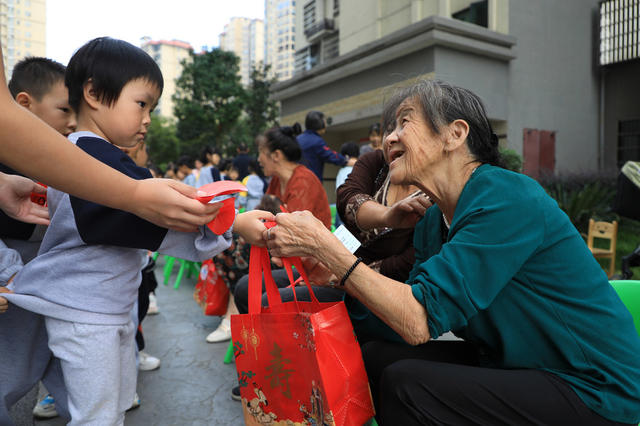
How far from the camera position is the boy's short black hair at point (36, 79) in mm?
1692

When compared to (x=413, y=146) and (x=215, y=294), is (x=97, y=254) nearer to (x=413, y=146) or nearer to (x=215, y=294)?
(x=413, y=146)

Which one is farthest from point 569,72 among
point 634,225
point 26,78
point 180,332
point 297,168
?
point 26,78

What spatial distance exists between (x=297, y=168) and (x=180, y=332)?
5.59ft

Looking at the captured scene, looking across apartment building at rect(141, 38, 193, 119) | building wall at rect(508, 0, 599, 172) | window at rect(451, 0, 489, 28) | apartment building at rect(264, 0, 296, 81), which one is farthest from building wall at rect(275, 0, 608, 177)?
apartment building at rect(141, 38, 193, 119)

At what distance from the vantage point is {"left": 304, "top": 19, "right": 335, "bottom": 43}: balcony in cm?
1421

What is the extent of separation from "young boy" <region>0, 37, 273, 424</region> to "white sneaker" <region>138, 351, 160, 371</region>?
157 cm

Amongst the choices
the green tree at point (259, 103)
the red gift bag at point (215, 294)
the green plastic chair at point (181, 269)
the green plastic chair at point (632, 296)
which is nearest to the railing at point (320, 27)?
the green tree at point (259, 103)

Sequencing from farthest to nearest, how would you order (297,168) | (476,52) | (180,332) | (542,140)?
(542,140) < (476,52) < (180,332) < (297,168)

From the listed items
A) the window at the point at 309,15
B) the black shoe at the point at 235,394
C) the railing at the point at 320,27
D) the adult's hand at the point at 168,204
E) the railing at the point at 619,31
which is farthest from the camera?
the window at the point at 309,15

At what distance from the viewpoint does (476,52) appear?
8.46 m

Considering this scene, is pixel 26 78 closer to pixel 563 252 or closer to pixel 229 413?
pixel 229 413

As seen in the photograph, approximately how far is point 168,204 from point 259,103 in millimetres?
23207

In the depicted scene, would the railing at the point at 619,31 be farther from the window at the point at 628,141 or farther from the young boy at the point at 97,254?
the young boy at the point at 97,254

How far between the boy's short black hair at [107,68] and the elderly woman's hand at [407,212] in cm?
103
